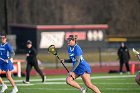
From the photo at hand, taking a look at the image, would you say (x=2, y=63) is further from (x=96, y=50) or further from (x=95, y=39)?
(x=95, y=39)

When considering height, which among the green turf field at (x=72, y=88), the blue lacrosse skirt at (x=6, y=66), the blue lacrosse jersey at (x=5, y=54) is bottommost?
the green turf field at (x=72, y=88)

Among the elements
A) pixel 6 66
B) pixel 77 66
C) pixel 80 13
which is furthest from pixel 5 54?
pixel 80 13

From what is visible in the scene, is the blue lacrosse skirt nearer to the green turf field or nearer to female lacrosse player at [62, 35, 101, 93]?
the green turf field

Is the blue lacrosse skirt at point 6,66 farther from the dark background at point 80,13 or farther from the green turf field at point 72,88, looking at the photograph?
the dark background at point 80,13

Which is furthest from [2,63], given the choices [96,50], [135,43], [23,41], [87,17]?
[87,17]

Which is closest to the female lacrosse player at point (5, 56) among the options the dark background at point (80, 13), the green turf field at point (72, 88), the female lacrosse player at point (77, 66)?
the green turf field at point (72, 88)

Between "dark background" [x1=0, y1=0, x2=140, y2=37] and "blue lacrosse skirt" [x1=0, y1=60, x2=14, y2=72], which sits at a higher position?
"blue lacrosse skirt" [x1=0, y1=60, x2=14, y2=72]

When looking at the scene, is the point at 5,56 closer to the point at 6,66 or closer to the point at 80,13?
the point at 6,66

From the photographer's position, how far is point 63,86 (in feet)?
81.8

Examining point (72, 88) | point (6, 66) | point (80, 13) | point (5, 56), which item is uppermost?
point (5, 56)

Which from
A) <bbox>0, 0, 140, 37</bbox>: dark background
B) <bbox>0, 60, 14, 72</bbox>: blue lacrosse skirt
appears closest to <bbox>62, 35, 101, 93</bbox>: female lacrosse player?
<bbox>0, 60, 14, 72</bbox>: blue lacrosse skirt

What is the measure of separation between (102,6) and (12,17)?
499 inches

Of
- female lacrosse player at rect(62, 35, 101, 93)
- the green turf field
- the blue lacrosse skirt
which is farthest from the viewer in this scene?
the green turf field

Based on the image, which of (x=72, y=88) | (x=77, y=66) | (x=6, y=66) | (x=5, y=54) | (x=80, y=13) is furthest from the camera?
(x=80, y=13)
